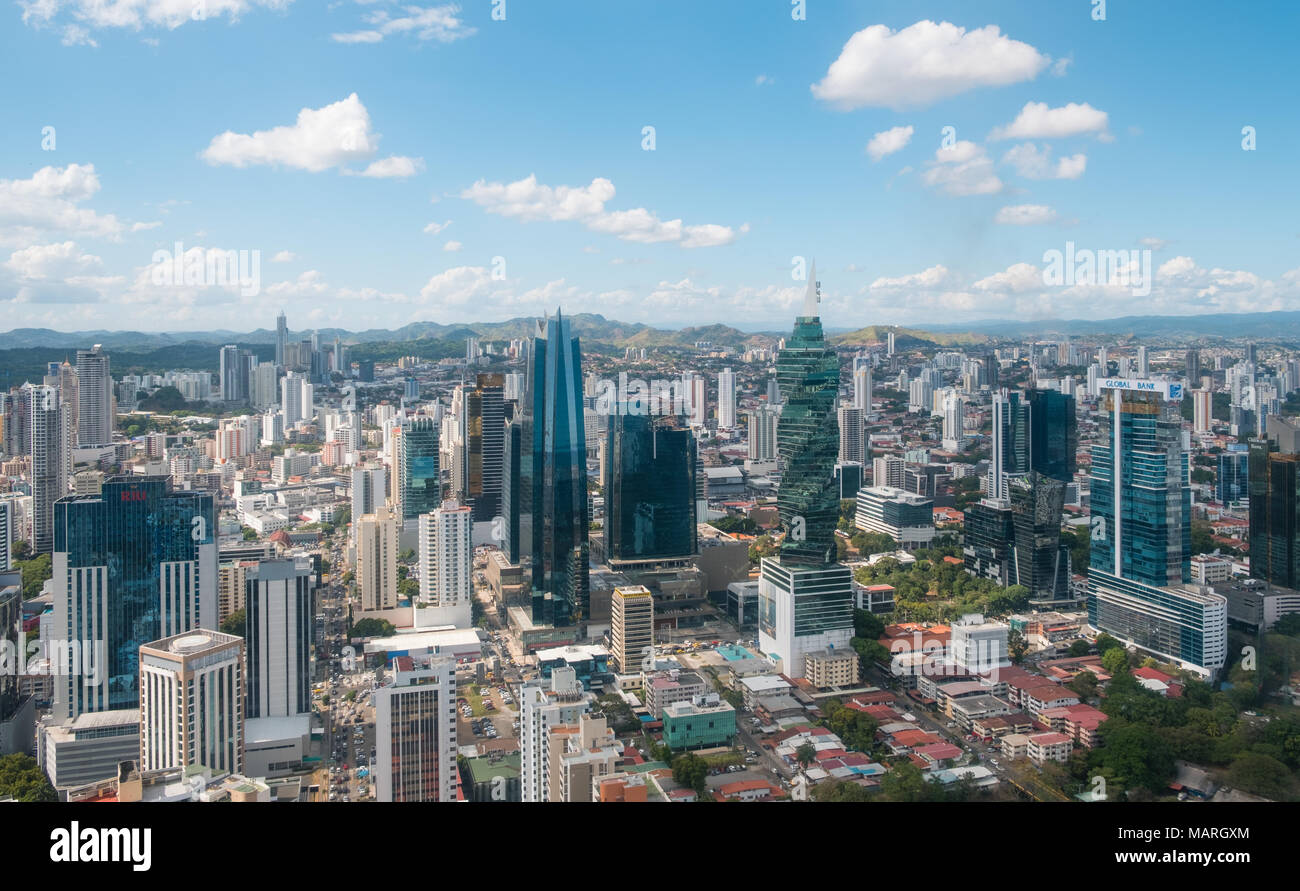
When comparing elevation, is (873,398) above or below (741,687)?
above

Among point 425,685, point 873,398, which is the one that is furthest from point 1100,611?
point 873,398

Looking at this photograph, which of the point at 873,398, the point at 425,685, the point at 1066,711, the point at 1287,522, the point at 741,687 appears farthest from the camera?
the point at 873,398

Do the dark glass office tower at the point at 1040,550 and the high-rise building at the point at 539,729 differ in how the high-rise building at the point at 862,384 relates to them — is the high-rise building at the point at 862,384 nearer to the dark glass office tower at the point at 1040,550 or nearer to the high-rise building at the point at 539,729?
the dark glass office tower at the point at 1040,550

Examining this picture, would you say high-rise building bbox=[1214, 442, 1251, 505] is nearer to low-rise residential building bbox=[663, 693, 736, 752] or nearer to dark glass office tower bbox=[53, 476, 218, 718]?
low-rise residential building bbox=[663, 693, 736, 752]

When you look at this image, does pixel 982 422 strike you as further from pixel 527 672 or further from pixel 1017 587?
pixel 527 672

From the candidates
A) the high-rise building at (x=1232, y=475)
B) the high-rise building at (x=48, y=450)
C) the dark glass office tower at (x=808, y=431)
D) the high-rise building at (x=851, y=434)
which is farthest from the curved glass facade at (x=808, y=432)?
the high-rise building at (x=48, y=450)

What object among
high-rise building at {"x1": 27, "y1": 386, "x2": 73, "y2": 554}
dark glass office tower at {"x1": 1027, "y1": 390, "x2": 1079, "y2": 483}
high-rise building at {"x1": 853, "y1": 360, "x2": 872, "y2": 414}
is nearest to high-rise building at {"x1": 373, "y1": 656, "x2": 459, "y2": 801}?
high-rise building at {"x1": 27, "y1": 386, "x2": 73, "y2": 554}
